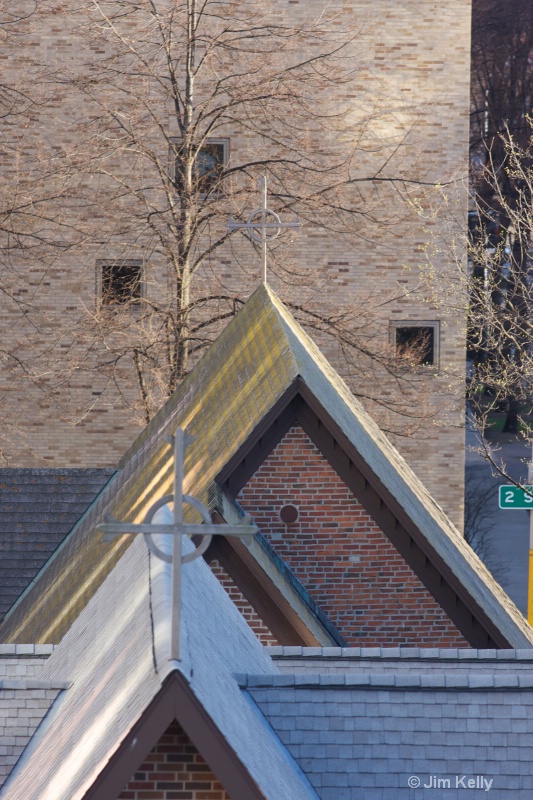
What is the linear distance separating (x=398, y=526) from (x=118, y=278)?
15.3 m

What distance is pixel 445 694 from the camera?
625 centimetres

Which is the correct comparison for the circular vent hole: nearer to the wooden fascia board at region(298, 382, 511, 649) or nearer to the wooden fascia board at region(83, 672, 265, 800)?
the wooden fascia board at region(298, 382, 511, 649)

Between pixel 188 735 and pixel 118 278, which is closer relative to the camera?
pixel 188 735

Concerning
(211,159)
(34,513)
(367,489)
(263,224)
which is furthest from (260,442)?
(211,159)

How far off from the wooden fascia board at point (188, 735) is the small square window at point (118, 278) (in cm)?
1892

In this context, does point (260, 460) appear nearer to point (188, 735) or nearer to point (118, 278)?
point (188, 735)

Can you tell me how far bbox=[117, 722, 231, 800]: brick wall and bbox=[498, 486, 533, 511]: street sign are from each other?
8983 millimetres

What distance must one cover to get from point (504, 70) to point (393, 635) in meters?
33.1

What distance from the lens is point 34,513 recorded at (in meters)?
15.2

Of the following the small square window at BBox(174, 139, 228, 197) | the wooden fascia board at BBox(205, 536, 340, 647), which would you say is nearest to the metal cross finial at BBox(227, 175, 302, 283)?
the wooden fascia board at BBox(205, 536, 340, 647)

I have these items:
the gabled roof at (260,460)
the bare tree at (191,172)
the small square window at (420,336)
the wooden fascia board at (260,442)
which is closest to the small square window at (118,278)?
the bare tree at (191,172)

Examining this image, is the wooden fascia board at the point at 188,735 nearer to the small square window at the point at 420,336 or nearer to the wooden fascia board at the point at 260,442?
the wooden fascia board at the point at 260,442

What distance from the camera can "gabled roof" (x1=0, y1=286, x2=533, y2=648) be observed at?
9.35 metres

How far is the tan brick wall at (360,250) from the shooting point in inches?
910
